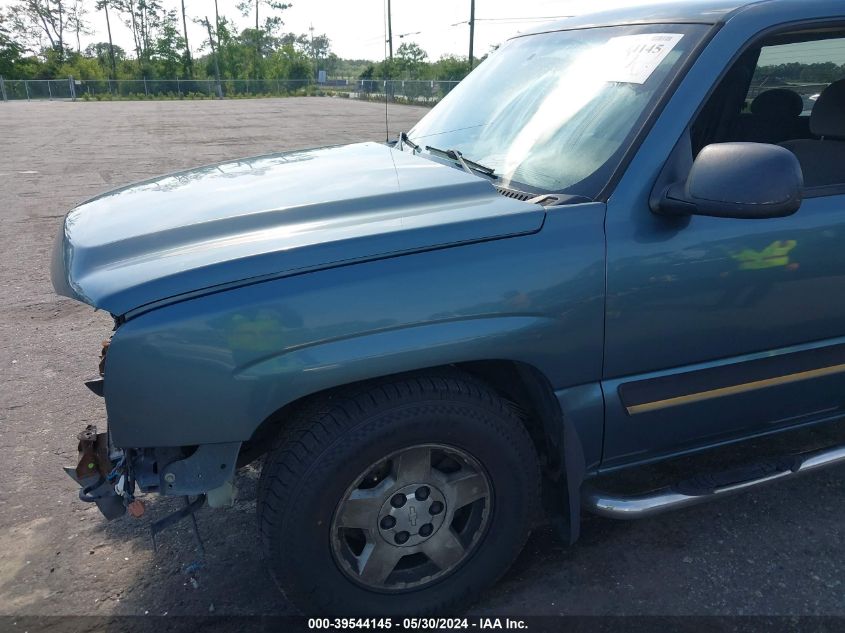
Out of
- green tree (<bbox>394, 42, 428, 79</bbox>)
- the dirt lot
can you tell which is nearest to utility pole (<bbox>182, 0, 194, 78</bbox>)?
green tree (<bbox>394, 42, 428, 79</bbox>)

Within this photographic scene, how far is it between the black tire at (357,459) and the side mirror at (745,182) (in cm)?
88

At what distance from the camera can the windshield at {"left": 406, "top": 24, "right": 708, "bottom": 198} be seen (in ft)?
7.46

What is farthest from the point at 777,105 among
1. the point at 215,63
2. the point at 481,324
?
the point at 215,63

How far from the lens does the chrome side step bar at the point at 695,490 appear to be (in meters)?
2.30

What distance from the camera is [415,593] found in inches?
88.8

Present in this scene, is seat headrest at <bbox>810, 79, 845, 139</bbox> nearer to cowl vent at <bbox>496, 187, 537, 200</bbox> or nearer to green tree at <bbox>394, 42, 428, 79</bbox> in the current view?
cowl vent at <bbox>496, 187, 537, 200</bbox>

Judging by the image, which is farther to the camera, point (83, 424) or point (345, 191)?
point (83, 424)

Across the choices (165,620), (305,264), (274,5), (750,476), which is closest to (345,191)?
(305,264)

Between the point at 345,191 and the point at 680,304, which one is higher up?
the point at 345,191

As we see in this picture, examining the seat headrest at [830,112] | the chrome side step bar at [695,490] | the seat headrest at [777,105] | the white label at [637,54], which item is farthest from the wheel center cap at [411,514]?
the seat headrest at [777,105]

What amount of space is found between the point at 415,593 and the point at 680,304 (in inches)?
50.7

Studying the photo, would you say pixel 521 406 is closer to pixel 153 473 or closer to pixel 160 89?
pixel 153 473

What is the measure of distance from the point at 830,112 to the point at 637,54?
1.22 meters

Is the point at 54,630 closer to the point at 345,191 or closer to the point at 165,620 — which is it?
the point at 165,620
